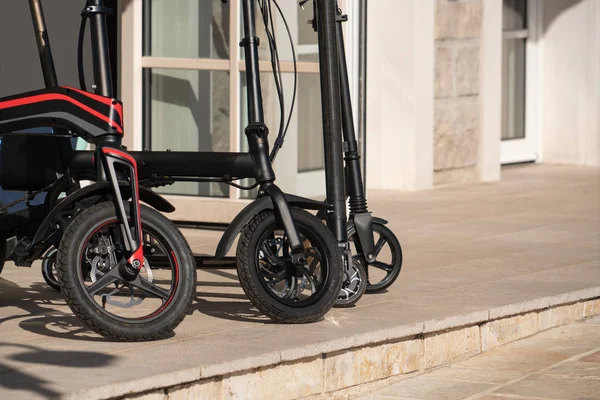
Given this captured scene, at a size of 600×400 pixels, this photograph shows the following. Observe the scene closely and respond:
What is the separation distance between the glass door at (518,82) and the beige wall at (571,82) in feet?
0.37

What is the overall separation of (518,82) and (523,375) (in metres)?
6.81

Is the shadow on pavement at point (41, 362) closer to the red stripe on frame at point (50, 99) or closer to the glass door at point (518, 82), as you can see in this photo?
the red stripe on frame at point (50, 99)

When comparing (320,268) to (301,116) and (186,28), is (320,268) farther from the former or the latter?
(186,28)

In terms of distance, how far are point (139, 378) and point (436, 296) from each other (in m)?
1.74

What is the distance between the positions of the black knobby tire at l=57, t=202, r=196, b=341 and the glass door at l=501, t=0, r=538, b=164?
7112mm

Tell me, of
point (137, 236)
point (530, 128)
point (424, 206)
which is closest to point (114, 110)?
point (137, 236)

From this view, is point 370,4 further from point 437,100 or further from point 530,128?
point 530,128

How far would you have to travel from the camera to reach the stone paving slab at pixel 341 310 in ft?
11.5

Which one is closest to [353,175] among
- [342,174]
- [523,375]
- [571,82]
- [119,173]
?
[342,174]

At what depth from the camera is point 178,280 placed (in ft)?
12.5

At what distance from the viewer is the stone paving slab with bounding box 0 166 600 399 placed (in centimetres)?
350

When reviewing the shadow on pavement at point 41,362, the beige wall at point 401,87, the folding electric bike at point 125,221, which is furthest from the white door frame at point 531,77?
the shadow on pavement at point 41,362

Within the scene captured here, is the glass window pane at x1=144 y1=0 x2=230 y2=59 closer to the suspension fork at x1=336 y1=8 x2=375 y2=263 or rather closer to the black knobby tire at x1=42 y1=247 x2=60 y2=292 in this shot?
the suspension fork at x1=336 y1=8 x2=375 y2=263

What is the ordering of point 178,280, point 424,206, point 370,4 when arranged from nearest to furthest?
point 178,280, point 424,206, point 370,4
